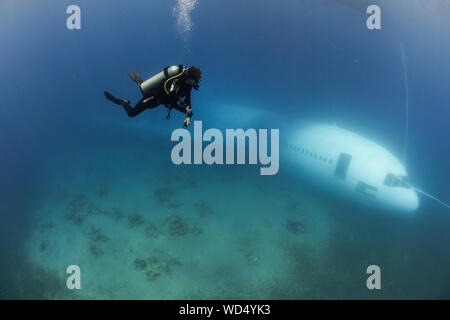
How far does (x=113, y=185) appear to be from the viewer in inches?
850

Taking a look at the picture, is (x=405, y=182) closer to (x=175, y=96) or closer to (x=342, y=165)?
(x=342, y=165)

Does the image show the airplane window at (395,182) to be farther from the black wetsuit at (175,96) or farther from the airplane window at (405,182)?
the black wetsuit at (175,96)

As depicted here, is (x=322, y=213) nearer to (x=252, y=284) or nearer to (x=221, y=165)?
(x=252, y=284)

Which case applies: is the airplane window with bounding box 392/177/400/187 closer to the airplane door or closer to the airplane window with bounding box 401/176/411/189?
the airplane window with bounding box 401/176/411/189

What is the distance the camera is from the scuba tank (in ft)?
19.9

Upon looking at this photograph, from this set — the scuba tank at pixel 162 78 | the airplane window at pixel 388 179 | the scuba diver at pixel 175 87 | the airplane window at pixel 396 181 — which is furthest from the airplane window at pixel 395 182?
the scuba tank at pixel 162 78

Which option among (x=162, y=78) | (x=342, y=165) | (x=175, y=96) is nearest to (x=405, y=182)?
(x=342, y=165)

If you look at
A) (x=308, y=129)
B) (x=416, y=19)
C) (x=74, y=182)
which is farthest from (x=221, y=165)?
(x=416, y=19)

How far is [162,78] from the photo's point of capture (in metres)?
6.54

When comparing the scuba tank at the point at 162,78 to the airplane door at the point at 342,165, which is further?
the airplane door at the point at 342,165

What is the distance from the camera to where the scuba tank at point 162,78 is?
6078mm

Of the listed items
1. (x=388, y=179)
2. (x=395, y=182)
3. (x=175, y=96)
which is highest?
(x=175, y=96)

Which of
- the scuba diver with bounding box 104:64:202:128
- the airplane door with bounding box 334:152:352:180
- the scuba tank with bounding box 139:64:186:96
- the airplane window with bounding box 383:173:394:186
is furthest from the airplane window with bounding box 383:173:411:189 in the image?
the scuba tank with bounding box 139:64:186:96
